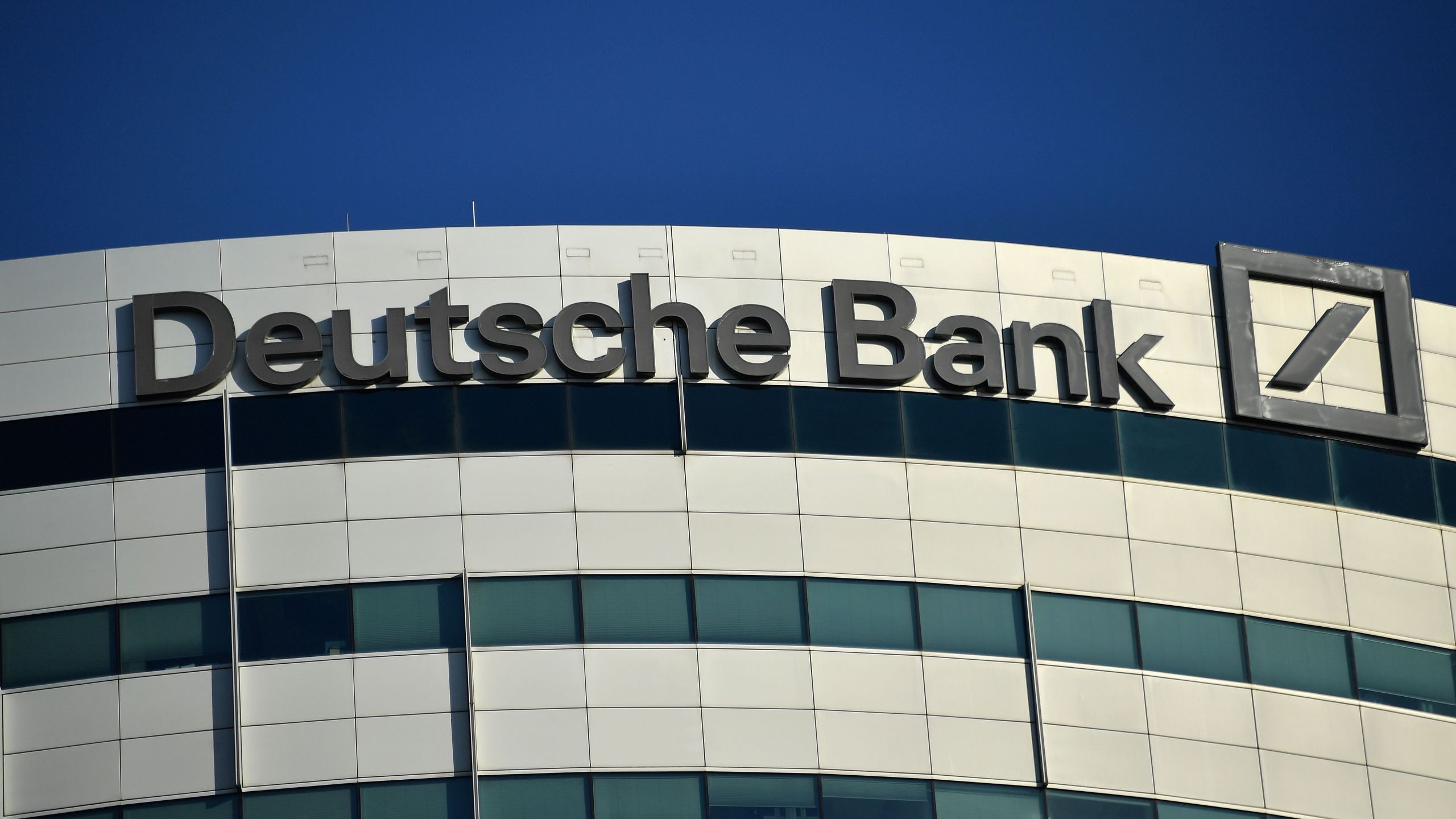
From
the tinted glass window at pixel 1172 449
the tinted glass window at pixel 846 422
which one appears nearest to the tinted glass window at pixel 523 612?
the tinted glass window at pixel 846 422

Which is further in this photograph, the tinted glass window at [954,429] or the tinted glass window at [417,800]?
the tinted glass window at [954,429]

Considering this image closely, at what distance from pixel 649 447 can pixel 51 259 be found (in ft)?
46.6

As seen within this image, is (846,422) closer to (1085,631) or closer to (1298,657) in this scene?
(1085,631)

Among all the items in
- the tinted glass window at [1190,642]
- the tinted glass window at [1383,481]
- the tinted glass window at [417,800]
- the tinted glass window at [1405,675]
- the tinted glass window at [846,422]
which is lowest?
the tinted glass window at [417,800]

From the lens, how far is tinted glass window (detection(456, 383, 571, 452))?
4088 centimetres

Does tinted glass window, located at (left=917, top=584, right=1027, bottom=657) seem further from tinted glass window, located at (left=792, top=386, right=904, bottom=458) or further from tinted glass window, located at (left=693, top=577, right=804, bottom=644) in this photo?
tinted glass window, located at (left=792, top=386, right=904, bottom=458)

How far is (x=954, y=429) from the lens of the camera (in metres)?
42.4

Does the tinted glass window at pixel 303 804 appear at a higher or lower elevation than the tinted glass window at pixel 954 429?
lower

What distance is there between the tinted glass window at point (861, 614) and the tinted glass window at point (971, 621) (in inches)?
15.8

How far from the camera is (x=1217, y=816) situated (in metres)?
41.0

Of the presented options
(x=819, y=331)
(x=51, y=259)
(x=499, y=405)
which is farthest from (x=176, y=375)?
(x=819, y=331)

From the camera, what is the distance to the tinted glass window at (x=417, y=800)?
3853cm

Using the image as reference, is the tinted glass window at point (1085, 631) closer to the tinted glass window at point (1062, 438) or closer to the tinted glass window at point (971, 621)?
the tinted glass window at point (971, 621)

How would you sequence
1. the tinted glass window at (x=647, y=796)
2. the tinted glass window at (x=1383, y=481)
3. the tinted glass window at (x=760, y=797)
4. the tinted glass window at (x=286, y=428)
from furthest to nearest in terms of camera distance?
the tinted glass window at (x=1383, y=481)
the tinted glass window at (x=286, y=428)
the tinted glass window at (x=760, y=797)
the tinted glass window at (x=647, y=796)
